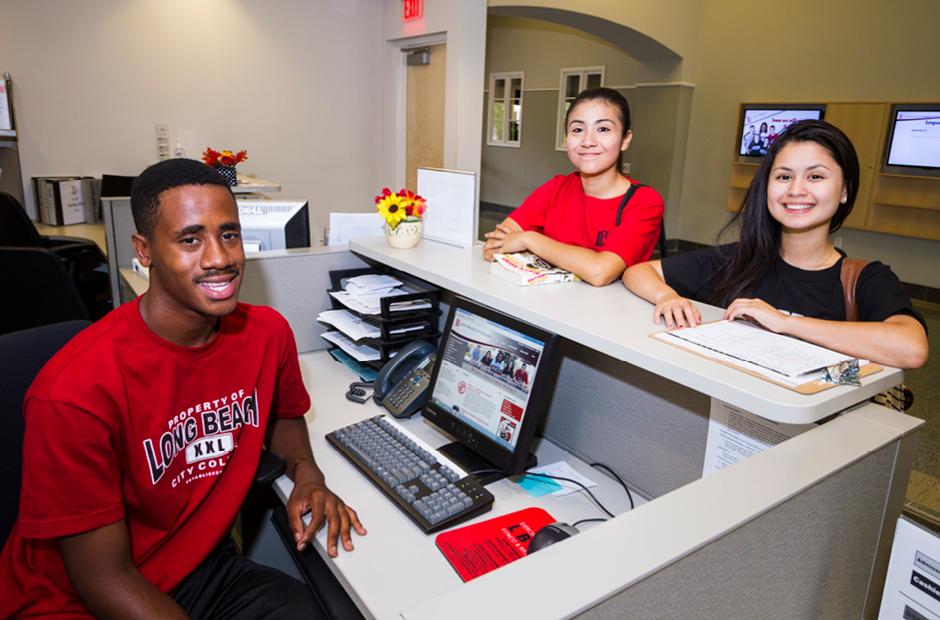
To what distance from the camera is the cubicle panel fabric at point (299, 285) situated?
1.94 metres

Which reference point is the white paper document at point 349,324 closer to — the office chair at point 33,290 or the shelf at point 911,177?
the office chair at point 33,290

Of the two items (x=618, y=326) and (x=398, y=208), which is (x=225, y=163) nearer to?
(x=398, y=208)

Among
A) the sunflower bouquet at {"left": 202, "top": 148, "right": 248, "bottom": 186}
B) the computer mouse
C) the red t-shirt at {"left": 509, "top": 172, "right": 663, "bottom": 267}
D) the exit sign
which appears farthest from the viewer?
→ the exit sign

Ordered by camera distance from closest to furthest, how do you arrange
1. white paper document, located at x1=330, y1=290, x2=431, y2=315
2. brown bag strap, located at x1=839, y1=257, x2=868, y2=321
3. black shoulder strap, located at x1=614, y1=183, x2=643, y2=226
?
brown bag strap, located at x1=839, y1=257, x2=868, y2=321, black shoulder strap, located at x1=614, y1=183, x2=643, y2=226, white paper document, located at x1=330, y1=290, x2=431, y2=315

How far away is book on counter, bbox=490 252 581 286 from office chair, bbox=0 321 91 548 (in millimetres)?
993

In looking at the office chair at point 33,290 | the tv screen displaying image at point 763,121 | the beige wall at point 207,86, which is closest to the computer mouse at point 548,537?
the office chair at point 33,290

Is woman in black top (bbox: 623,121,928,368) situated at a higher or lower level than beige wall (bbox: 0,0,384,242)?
lower

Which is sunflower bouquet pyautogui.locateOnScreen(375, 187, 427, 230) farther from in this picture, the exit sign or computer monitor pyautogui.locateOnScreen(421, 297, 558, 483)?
the exit sign

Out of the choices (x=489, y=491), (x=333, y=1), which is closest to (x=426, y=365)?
(x=489, y=491)

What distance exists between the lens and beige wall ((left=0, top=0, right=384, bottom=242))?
4410mm

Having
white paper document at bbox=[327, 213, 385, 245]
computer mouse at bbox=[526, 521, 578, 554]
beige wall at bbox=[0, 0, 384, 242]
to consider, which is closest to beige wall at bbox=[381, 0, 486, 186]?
beige wall at bbox=[0, 0, 384, 242]

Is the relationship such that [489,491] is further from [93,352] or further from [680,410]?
[93,352]

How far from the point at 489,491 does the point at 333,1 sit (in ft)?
17.5

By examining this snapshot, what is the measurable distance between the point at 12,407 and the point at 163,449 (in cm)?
31
